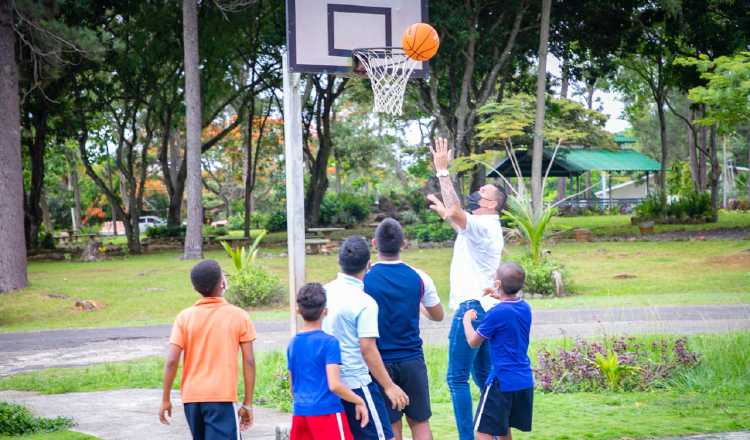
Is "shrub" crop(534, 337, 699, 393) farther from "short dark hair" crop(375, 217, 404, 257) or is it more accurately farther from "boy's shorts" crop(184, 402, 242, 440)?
"boy's shorts" crop(184, 402, 242, 440)

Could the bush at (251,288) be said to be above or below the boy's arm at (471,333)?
below

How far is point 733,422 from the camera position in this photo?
23.6 ft

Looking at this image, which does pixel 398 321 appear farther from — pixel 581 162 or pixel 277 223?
pixel 581 162

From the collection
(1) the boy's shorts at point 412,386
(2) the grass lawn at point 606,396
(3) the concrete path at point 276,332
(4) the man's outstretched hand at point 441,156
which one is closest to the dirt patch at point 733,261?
(3) the concrete path at point 276,332

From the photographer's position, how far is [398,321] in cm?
536

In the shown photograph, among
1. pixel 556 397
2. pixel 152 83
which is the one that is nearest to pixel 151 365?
pixel 556 397

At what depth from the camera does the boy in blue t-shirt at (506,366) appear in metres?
5.64

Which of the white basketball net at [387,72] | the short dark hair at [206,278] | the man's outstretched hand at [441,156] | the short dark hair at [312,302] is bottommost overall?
the short dark hair at [312,302]

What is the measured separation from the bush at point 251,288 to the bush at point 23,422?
10402 mm

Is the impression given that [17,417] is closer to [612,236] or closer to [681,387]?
[681,387]

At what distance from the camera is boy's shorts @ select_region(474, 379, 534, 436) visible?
563 centimetres

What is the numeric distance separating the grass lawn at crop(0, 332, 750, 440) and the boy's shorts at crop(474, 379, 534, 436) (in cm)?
130

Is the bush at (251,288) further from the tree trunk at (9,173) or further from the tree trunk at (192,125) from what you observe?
the tree trunk at (192,125)

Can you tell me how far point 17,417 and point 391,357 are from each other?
12.1 feet
